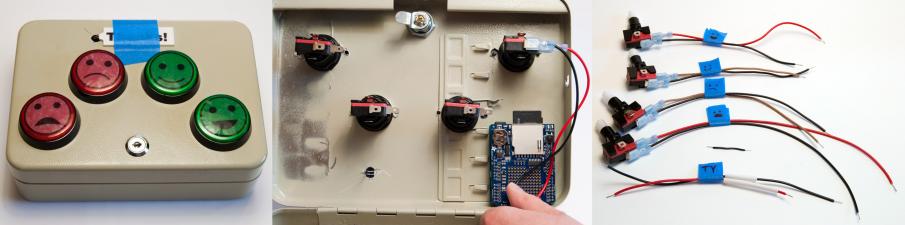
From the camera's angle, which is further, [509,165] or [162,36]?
[509,165]

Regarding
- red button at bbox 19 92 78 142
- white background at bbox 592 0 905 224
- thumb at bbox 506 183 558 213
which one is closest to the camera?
red button at bbox 19 92 78 142

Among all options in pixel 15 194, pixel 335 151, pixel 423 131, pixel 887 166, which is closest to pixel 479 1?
pixel 423 131

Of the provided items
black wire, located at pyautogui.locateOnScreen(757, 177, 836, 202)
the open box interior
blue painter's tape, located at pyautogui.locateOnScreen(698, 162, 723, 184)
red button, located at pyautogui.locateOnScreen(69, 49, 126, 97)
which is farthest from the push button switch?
black wire, located at pyautogui.locateOnScreen(757, 177, 836, 202)

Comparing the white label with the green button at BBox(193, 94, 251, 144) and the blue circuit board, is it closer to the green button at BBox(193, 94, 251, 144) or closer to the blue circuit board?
the green button at BBox(193, 94, 251, 144)

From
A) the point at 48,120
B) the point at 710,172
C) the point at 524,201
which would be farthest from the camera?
the point at 710,172

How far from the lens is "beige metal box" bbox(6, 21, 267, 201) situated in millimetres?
778

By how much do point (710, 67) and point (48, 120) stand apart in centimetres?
146

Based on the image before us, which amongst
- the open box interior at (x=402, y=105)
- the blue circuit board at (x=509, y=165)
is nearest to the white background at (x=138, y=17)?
the open box interior at (x=402, y=105)

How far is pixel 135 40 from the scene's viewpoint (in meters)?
0.83

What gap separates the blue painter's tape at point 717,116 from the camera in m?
1.35

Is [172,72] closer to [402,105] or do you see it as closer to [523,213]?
[402,105]

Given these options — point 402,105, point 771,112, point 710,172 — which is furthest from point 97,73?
point 771,112

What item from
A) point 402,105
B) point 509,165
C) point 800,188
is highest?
point 402,105

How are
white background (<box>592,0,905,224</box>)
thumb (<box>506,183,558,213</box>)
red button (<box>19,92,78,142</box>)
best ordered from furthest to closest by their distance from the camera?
white background (<box>592,0,905,224</box>), thumb (<box>506,183,558,213</box>), red button (<box>19,92,78,142</box>)
